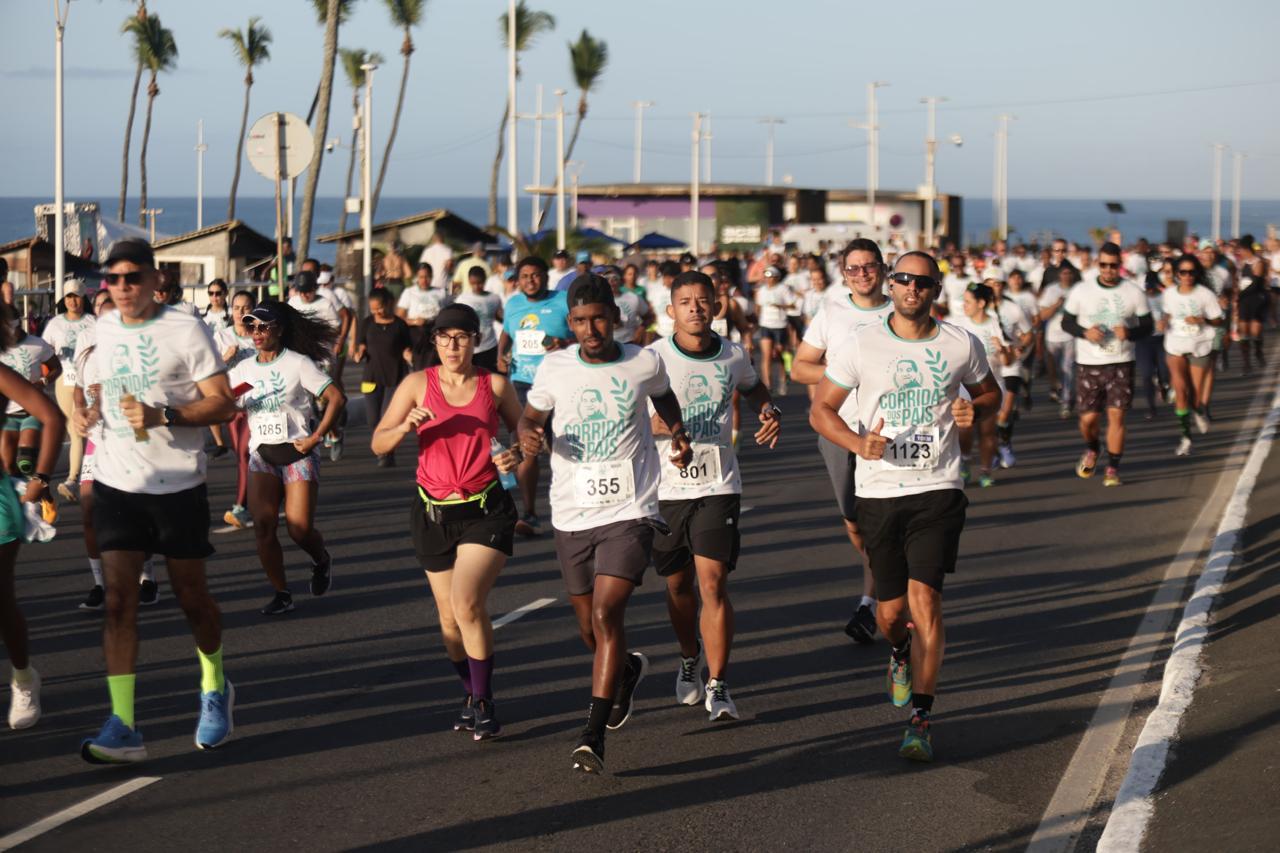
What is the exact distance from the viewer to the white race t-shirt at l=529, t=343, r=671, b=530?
656cm

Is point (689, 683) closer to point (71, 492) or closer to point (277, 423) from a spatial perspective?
point (277, 423)

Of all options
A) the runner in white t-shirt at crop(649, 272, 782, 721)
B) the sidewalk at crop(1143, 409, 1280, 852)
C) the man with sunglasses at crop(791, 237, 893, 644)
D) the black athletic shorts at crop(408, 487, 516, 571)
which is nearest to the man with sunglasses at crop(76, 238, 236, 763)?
the black athletic shorts at crop(408, 487, 516, 571)

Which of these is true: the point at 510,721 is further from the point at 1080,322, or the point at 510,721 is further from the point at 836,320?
the point at 1080,322

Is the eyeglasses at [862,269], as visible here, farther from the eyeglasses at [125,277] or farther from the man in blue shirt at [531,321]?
the man in blue shirt at [531,321]

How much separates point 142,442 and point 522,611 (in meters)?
3.32

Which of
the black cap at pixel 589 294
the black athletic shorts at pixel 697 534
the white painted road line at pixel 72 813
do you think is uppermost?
the black cap at pixel 589 294

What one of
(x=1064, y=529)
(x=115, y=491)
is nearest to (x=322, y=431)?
(x=115, y=491)

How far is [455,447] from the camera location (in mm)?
6980

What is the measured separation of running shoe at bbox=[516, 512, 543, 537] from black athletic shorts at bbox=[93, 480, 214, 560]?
5472mm

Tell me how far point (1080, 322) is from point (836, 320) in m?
6.58

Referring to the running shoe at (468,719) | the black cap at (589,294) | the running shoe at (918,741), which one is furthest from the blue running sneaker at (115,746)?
the running shoe at (918,741)

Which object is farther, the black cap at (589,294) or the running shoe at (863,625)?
the running shoe at (863,625)

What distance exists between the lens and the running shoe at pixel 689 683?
745cm

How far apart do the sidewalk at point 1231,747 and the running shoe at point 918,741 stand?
0.85 metres
